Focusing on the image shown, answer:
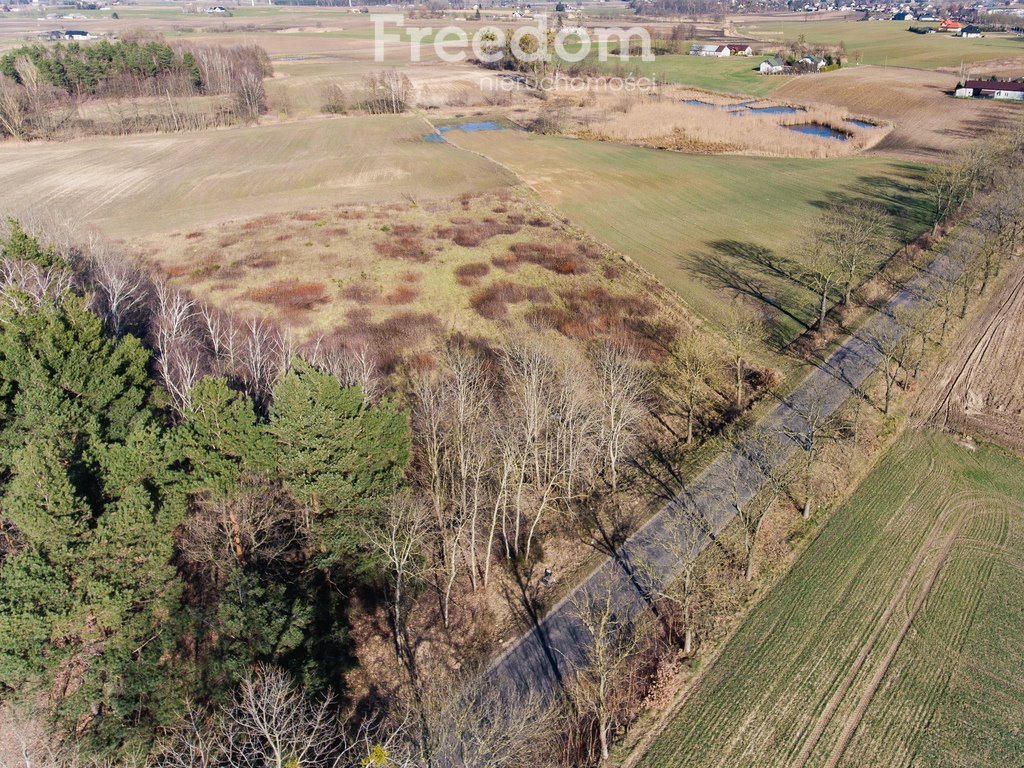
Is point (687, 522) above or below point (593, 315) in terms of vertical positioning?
below

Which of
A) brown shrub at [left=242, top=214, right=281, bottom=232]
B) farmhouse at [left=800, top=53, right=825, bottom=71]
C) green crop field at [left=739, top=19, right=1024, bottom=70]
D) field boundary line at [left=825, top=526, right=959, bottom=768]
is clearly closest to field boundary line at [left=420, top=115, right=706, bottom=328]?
field boundary line at [left=825, top=526, right=959, bottom=768]

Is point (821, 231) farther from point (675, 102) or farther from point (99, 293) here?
point (675, 102)

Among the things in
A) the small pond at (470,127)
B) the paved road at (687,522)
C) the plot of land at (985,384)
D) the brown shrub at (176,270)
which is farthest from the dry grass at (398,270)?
the small pond at (470,127)

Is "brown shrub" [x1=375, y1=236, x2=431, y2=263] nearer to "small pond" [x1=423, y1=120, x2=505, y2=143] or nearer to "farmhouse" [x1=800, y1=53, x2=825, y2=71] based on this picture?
"small pond" [x1=423, y1=120, x2=505, y2=143]

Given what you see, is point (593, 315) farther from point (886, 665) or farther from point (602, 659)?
point (602, 659)

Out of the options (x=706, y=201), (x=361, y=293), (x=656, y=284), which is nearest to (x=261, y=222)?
(x=361, y=293)
